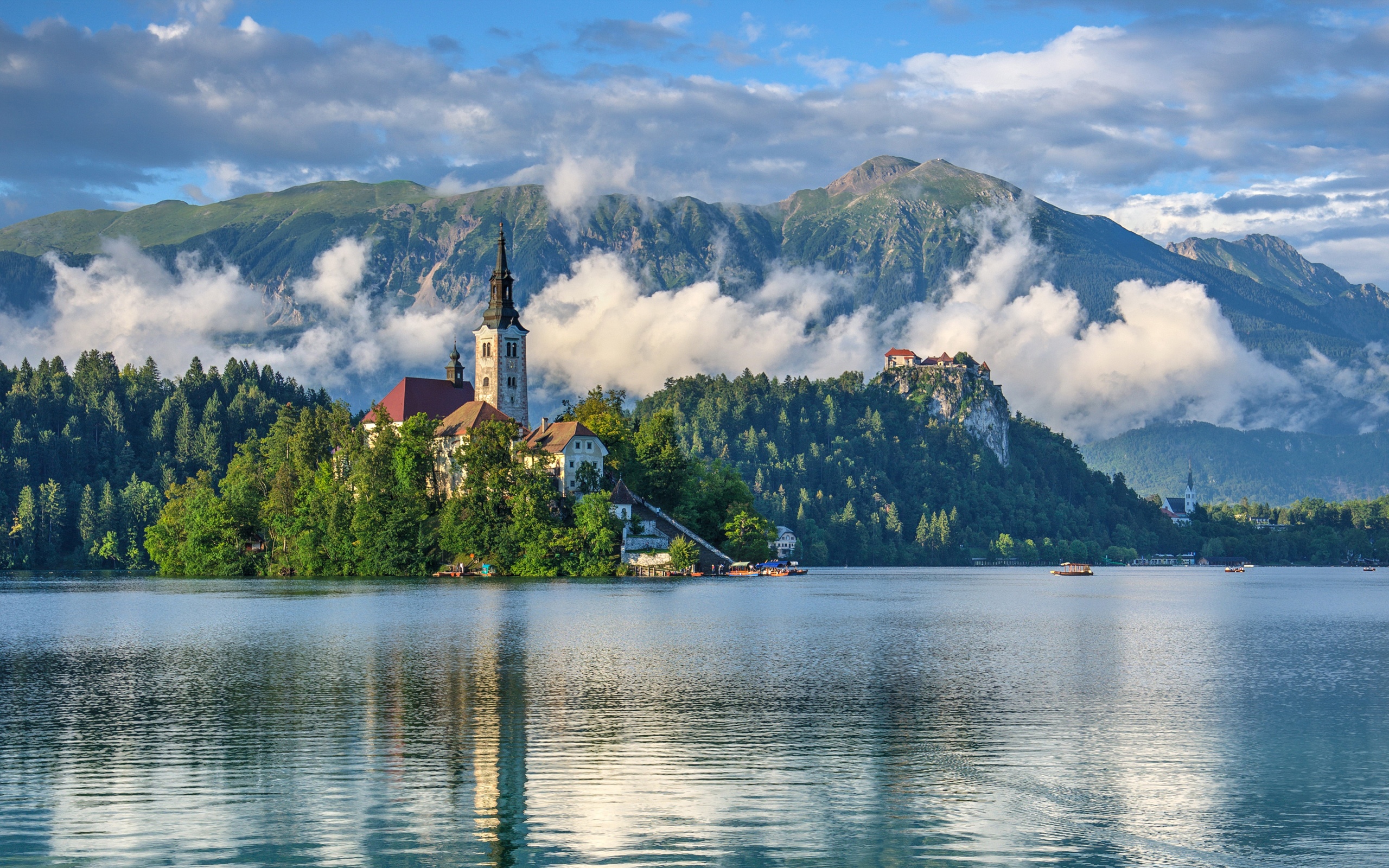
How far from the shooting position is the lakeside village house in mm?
159875

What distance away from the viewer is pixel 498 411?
7180 inches

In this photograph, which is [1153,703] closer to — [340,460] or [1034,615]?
[1034,615]

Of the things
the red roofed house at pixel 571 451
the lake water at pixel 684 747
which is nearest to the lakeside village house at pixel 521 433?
the red roofed house at pixel 571 451

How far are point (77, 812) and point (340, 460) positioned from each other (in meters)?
145

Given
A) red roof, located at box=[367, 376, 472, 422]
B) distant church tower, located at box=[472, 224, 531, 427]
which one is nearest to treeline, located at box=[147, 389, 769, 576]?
red roof, located at box=[367, 376, 472, 422]

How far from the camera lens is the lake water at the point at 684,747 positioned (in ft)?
83.7

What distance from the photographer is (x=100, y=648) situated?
213 ft

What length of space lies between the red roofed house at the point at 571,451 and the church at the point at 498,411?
7cm

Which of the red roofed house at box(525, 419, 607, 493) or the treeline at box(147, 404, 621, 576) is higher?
the red roofed house at box(525, 419, 607, 493)

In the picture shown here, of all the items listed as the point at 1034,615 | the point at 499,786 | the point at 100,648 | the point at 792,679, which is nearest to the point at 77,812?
the point at 499,786

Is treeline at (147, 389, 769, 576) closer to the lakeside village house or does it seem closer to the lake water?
the lakeside village house

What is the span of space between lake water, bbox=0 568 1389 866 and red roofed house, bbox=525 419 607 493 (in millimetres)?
82588

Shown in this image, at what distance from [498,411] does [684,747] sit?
14962 centimetres

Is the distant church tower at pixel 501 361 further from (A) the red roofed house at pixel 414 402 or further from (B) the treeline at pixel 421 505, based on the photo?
(B) the treeline at pixel 421 505
